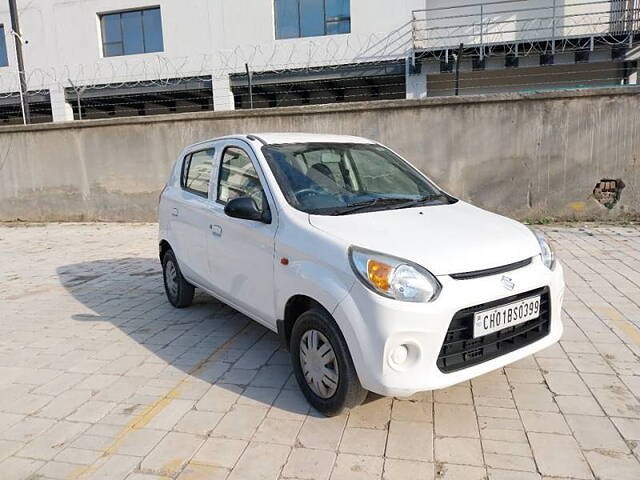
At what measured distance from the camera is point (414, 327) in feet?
8.27

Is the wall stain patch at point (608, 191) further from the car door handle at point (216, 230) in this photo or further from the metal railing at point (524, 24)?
the metal railing at point (524, 24)

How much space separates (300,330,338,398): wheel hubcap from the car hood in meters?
0.64

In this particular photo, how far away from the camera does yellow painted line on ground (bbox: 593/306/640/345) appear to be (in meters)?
4.04

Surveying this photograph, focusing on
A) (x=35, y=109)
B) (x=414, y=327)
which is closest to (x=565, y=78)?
(x=414, y=327)

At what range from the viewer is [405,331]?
8.27 ft

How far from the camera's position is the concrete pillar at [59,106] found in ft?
68.4

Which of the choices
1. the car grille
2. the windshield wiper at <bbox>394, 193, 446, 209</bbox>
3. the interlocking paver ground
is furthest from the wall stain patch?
the car grille

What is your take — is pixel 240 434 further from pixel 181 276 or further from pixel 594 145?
pixel 594 145

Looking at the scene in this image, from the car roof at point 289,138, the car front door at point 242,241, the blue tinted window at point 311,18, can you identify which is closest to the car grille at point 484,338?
the car front door at point 242,241

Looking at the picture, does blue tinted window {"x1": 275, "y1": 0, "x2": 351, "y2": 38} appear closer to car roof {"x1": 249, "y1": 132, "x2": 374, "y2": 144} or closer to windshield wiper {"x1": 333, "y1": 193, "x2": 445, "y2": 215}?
car roof {"x1": 249, "y1": 132, "x2": 374, "y2": 144}

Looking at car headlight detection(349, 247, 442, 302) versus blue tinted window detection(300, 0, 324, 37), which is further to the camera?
blue tinted window detection(300, 0, 324, 37)

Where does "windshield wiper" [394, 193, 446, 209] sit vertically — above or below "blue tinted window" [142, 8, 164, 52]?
below

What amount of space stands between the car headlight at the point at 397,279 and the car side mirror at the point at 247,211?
923 millimetres

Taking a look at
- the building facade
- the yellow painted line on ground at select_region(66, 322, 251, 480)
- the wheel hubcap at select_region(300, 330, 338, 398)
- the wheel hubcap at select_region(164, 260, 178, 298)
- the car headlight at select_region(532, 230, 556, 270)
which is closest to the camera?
the yellow painted line on ground at select_region(66, 322, 251, 480)
